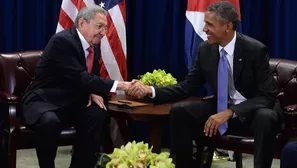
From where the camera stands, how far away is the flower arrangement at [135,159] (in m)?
2.67

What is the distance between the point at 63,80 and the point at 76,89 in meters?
0.11

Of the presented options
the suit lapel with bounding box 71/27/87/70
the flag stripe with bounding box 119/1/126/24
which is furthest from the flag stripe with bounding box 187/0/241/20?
the suit lapel with bounding box 71/27/87/70

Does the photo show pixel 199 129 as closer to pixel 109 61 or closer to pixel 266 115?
pixel 266 115

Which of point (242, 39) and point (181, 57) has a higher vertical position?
point (242, 39)

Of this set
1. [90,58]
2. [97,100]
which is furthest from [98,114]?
[90,58]

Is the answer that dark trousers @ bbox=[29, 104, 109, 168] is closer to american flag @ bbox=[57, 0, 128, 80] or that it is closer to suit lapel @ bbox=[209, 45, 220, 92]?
suit lapel @ bbox=[209, 45, 220, 92]

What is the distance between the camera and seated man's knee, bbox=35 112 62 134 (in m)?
4.23

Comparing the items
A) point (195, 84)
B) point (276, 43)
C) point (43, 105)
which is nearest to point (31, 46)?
point (43, 105)

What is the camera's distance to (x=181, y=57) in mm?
5938

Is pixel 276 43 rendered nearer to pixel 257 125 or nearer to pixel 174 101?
pixel 174 101

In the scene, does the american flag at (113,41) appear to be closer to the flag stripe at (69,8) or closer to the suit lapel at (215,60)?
the flag stripe at (69,8)

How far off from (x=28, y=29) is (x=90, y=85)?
4.75ft

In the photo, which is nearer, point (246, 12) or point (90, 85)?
point (90, 85)

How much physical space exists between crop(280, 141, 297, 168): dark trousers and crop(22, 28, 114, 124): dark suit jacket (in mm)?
1360
